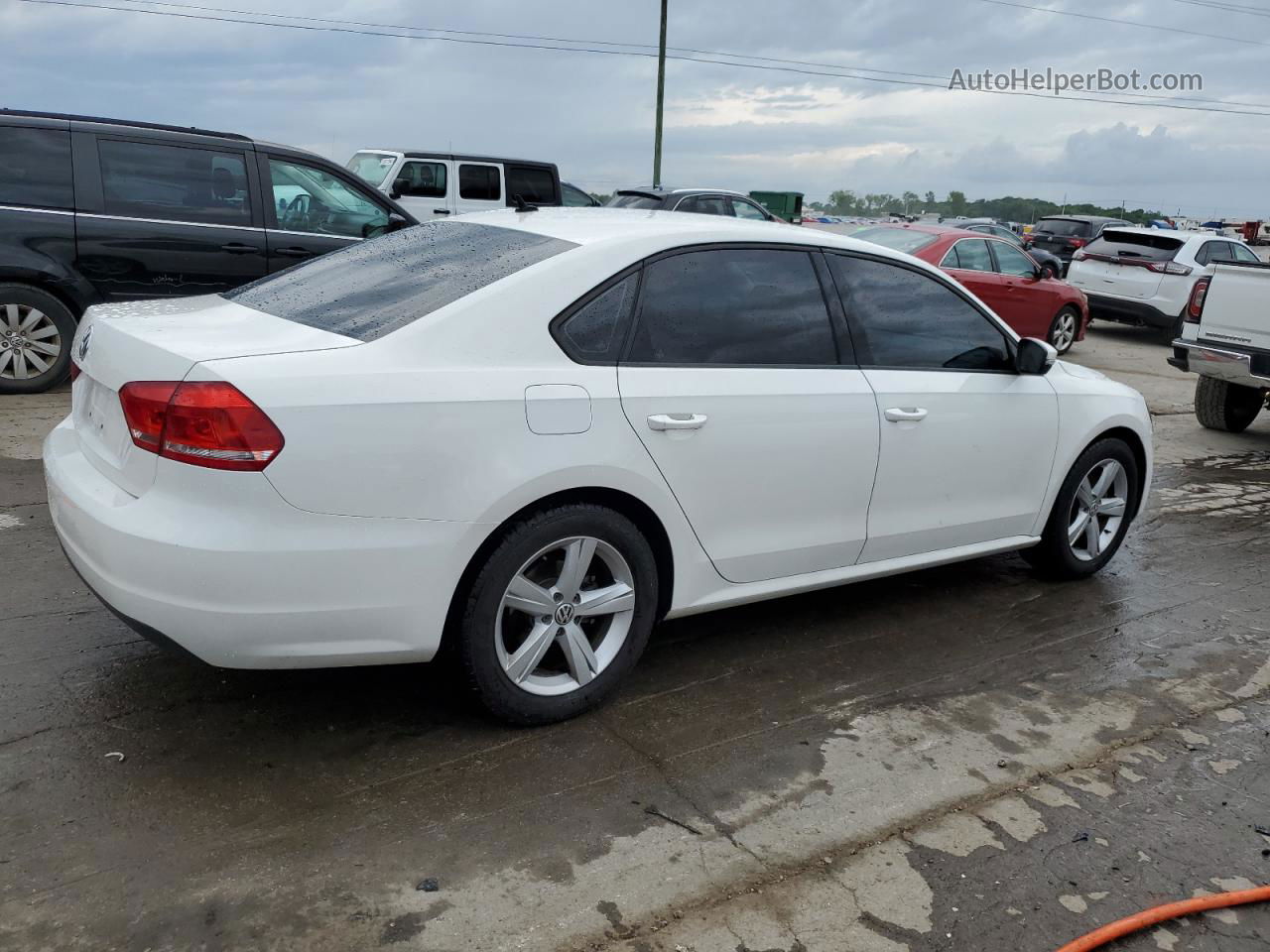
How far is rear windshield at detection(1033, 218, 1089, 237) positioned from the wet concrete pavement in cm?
2276

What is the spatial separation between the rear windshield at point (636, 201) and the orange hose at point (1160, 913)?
47.0 feet

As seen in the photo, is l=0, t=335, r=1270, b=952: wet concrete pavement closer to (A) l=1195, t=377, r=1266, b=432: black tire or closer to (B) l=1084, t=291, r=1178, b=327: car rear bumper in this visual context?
(A) l=1195, t=377, r=1266, b=432: black tire

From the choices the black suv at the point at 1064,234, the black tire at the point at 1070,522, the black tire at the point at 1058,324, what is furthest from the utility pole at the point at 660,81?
the black tire at the point at 1070,522

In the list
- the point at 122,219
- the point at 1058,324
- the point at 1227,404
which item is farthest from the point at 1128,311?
the point at 122,219

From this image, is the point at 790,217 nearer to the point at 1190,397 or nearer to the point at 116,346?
the point at 1190,397

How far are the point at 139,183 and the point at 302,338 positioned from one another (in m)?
5.72

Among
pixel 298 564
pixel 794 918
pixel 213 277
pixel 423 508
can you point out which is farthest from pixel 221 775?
pixel 213 277

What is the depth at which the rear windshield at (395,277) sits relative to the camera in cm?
335

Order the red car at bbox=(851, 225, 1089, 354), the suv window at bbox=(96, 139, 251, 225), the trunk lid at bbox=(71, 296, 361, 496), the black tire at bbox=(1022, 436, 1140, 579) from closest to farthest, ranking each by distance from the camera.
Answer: the trunk lid at bbox=(71, 296, 361, 496) < the black tire at bbox=(1022, 436, 1140, 579) < the suv window at bbox=(96, 139, 251, 225) < the red car at bbox=(851, 225, 1089, 354)

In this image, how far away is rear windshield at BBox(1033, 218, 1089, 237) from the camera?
82.7 ft

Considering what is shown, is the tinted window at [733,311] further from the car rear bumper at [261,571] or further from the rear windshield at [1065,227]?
the rear windshield at [1065,227]

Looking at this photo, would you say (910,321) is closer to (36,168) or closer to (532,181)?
(36,168)

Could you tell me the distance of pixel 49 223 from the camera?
7.68 m

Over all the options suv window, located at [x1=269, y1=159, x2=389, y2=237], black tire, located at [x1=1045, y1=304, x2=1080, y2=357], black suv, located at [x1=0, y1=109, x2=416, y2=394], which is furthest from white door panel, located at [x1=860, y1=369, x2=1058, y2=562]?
black tire, located at [x1=1045, y1=304, x2=1080, y2=357]
